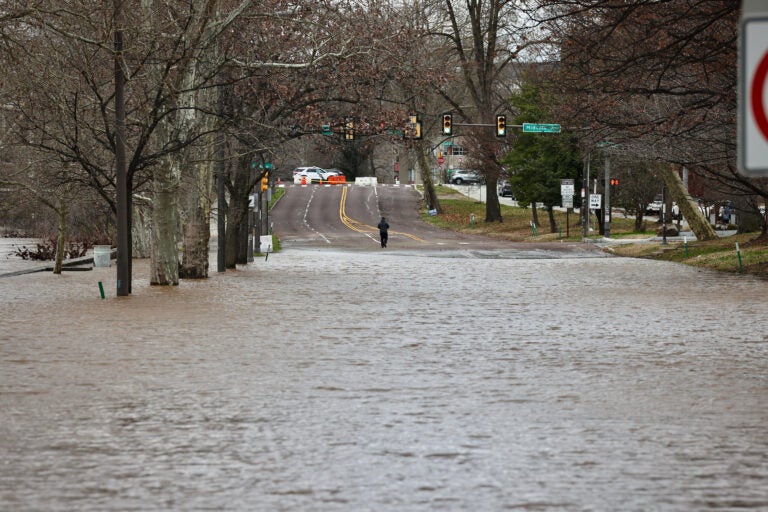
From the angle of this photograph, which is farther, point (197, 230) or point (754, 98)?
point (197, 230)

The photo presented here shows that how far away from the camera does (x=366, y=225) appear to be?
8738cm

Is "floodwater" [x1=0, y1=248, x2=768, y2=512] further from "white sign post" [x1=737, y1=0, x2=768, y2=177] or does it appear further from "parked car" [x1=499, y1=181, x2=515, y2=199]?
"parked car" [x1=499, y1=181, x2=515, y2=199]

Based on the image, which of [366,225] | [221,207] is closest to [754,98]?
[221,207]

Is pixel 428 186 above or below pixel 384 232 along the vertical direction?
above

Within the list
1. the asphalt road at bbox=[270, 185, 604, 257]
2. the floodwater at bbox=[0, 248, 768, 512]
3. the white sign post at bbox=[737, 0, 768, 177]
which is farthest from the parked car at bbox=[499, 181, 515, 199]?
the white sign post at bbox=[737, 0, 768, 177]

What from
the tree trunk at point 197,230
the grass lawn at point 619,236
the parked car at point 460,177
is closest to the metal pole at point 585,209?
the grass lawn at point 619,236

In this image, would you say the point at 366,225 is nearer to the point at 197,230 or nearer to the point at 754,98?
the point at 197,230

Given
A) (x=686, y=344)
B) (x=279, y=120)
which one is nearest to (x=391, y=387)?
(x=686, y=344)

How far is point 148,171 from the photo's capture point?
36.2 meters

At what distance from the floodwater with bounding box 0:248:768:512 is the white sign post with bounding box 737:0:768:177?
2975mm

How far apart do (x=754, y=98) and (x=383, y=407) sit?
6.98m

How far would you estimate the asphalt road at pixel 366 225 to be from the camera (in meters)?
62.2

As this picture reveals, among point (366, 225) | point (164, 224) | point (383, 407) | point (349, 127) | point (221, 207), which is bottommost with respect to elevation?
point (366, 225)

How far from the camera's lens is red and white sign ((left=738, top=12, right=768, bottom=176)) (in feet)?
18.5
